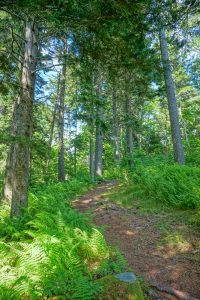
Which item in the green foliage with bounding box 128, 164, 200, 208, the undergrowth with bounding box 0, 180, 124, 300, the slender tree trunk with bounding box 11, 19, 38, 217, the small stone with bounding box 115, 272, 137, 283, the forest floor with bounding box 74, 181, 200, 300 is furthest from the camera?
the green foliage with bounding box 128, 164, 200, 208

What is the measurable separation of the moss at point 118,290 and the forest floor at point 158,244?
1.50 feet

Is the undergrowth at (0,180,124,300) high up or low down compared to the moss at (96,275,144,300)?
up

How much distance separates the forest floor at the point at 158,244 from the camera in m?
3.95

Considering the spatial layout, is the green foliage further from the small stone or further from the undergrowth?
the small stone

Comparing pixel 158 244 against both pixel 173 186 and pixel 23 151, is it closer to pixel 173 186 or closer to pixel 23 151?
pixel 173 186

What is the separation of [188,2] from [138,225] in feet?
18.8

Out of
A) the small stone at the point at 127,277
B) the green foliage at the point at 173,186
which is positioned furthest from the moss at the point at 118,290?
the green foliage at the point at 173,186

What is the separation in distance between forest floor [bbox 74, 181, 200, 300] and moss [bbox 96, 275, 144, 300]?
0.46 m

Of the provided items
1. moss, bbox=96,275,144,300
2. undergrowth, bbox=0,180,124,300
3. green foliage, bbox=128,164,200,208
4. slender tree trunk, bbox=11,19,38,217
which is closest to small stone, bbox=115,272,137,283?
moss, bbox=96,275,144,300

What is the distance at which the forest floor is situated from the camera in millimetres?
3951

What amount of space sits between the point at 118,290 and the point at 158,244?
7.79ft

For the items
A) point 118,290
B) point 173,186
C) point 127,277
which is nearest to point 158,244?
point 127,277

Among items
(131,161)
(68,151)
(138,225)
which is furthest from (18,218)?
(68,151)

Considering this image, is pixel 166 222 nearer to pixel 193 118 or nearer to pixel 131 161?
pixel 131 161
